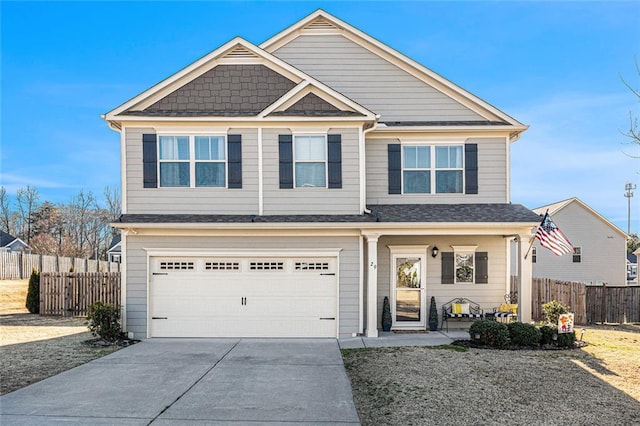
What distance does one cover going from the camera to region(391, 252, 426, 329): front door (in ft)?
43.1

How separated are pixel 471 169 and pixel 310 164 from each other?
4.78 meters

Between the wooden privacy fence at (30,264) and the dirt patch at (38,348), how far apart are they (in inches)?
391

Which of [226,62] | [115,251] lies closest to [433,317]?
[226,62]

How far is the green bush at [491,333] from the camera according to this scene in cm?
1055

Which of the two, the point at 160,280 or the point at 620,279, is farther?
the point at 620,279

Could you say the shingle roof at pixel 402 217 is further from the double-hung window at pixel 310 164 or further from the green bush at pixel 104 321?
the green bush at pixel 104 321

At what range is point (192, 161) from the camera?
12.1 meters

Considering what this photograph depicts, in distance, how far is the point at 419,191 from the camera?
13391 mm

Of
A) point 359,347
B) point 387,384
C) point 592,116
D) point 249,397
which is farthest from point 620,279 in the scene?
point 249,397

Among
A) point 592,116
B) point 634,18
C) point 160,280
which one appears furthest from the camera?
point 592,116

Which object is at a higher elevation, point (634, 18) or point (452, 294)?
point (634, 18)

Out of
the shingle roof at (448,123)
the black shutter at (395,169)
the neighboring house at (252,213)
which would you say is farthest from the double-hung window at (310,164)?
the shingle roof at (448,123)

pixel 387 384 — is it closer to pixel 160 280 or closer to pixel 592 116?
pixel 160 280

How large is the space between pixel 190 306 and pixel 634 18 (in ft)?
41.3
